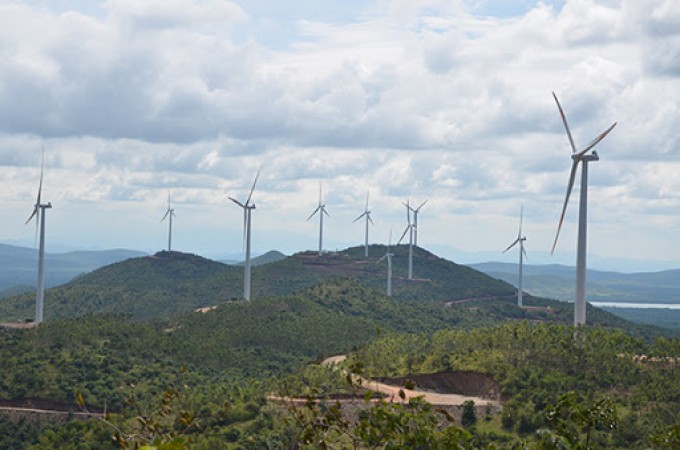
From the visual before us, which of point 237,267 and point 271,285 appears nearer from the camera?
point 271,285

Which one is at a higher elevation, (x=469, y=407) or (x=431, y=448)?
(x=431, y=448)

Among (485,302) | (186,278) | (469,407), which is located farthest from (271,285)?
(469,407)

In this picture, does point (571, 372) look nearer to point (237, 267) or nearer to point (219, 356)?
point (219, 356)

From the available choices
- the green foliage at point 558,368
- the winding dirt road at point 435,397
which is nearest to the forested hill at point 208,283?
the green foliage at point 558,368

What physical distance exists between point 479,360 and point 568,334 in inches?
260

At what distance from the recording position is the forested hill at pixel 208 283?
6367 inches

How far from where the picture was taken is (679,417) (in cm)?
5075

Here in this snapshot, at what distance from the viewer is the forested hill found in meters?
162

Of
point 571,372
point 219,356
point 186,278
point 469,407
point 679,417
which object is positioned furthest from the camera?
point 186,278

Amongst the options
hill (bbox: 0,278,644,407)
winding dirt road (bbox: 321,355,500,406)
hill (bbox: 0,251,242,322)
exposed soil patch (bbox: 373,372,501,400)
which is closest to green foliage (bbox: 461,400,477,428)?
winding dirt road (bbox: 321,355,500,406)

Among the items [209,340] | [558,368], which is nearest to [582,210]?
[558,368]

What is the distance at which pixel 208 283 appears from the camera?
176m

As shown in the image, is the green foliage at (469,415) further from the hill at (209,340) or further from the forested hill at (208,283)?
the forested hill at (208,283)

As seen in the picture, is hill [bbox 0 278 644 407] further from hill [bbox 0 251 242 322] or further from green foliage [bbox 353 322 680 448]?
hill [bbox 0 251 242 322]
